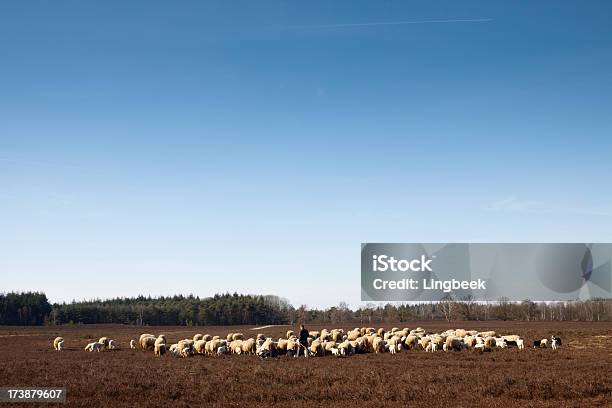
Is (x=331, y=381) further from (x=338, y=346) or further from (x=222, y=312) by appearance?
(x=222, y=312)

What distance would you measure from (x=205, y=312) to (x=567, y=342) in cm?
10196

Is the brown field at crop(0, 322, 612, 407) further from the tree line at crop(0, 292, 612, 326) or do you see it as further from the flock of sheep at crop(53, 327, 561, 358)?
the tree line at crop(0, 292, 612, 326)

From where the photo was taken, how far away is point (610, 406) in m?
17.7

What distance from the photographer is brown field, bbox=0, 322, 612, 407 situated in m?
19.3

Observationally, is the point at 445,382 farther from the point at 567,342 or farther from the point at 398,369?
the point at 567,342

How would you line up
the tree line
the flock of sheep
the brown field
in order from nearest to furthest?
the brown field
the flock of sheep
the tree line

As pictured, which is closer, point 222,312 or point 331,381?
point 331,381

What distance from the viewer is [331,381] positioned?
76.1 feet

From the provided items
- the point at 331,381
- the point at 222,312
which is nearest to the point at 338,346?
the point at 331,381

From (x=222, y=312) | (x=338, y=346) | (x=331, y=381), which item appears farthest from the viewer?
(x=222, y=312)

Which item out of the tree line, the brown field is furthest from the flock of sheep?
the tree line

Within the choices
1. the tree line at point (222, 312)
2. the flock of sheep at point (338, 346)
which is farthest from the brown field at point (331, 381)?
the tree line at point (222, 312)

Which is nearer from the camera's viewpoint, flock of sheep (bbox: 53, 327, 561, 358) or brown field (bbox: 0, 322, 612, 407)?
brown field (bbox: 0, 322, 612, 407)

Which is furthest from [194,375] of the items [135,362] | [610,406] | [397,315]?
[397,315]
